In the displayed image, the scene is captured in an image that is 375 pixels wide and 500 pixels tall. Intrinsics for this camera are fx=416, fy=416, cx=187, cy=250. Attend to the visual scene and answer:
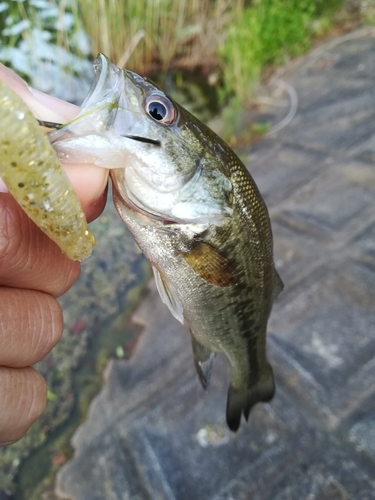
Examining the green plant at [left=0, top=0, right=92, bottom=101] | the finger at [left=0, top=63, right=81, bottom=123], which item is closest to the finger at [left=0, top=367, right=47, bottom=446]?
the finger at [left=0, top=63, right=81, bottom=123]

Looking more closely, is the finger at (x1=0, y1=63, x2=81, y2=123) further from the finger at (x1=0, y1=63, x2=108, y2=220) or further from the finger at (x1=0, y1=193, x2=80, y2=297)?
the finger at (x1=0, y1=193, x2=80, y2=297)

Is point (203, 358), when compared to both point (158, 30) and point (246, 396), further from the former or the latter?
point (158, 30)

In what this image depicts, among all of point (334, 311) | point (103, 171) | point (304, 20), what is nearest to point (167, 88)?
point (304, 20)

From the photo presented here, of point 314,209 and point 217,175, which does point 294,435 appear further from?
point 314,209

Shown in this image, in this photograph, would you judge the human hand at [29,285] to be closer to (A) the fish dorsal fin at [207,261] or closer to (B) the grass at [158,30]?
(A) the fish dorsal fin at [207,261]

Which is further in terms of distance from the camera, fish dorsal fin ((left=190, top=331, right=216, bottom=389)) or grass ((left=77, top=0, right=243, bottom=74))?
grass ((left=77, top=0, right=243, bottom=74))
